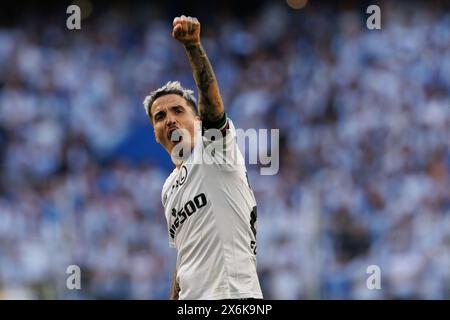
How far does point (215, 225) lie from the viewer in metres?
4.41

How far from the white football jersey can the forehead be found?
51 centimetres

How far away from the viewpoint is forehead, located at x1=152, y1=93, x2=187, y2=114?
5074 mm

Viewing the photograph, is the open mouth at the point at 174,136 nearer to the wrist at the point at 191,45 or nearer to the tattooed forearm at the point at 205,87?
the tattooed forearm at the point at 205,87

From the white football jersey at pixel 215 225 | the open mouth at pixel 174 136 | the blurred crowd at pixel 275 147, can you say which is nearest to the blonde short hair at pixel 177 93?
the open mouth at pixel 174 136

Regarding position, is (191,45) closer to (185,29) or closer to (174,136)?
(185,29)

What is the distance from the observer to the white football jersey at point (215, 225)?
4352mm

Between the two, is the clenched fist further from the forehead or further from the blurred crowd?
the blurred crowd

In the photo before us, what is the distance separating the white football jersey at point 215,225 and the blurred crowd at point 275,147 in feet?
15.0

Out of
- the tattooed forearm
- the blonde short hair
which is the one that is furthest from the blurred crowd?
the tattooed forearm

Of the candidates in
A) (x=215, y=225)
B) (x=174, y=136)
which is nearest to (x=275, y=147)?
(x=174, y=136)
